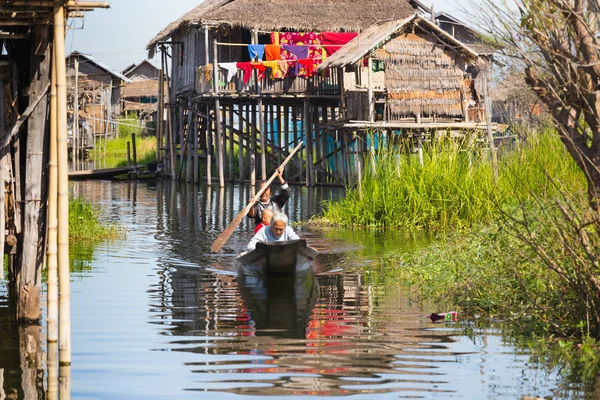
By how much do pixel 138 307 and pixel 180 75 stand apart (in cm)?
2584

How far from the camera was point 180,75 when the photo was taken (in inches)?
1427

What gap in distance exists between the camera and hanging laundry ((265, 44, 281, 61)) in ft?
99.3

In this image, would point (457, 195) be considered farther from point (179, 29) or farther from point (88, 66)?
point (88, 66)

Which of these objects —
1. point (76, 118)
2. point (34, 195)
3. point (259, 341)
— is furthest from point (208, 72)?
point (259, 341)

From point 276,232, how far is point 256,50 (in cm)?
1789

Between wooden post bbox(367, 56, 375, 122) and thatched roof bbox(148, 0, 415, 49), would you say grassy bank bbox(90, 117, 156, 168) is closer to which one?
thatched roof bbox(148, 0, 415, 49)

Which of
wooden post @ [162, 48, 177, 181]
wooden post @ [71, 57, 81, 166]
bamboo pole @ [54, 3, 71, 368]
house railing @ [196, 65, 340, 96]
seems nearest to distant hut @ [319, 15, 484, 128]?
house railing @ [196, 65, 340, 96]

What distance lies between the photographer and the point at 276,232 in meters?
13.1

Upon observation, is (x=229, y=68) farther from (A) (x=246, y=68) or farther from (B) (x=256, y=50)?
(B) (x=256, y=50)

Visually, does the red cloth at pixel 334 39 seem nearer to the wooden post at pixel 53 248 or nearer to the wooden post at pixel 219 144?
the wooden post at pixel 219 144

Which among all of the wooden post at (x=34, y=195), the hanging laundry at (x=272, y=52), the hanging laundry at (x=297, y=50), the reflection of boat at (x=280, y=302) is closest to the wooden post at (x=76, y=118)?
the hanging laundry at (x=272, y=52)

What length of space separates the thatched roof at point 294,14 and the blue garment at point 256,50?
2.36 feet

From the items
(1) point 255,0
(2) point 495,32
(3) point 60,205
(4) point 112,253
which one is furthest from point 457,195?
(1) point 255,0

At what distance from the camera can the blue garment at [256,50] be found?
30.2 m
